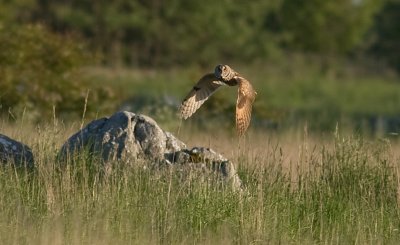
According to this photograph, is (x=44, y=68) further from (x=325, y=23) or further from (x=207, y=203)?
(x=325, y=23)

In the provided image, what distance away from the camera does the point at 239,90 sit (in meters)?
9.69

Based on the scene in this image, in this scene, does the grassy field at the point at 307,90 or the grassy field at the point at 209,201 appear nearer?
the grassy field at the point at 209,201

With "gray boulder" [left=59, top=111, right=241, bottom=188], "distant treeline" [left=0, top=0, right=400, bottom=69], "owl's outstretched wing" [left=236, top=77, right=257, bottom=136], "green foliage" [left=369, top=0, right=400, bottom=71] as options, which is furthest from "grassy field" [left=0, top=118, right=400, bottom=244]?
"green foliage" [left=369, top=0, right=400, bottom=71]

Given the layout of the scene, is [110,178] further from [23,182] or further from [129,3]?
[129,3]

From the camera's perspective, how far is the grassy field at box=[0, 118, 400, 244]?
8511mm

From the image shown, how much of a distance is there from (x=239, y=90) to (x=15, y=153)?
206cm

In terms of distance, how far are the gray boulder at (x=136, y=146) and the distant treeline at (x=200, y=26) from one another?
35.5 meters

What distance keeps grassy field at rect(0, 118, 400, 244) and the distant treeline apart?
36.0 metres

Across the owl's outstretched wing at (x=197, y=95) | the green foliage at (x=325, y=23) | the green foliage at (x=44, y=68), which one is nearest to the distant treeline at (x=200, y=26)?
the green foliage at (x=325, y=23)

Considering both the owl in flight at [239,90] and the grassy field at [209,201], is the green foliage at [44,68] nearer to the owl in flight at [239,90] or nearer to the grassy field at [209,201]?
the grassy field at [209,201]

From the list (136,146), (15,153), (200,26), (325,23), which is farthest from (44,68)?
(325,23)

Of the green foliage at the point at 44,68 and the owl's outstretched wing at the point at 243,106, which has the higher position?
the green foliage at the point at 44,68

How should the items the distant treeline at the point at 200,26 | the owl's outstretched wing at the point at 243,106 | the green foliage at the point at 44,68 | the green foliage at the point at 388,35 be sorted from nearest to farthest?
the owl's outstretched wing at the point at 243,106 → the green foliage at the point at 44,68 → the distant treeline at the point at 200,26 → the green foliage at the point at 388,35

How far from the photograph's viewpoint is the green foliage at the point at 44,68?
18.8 meters
